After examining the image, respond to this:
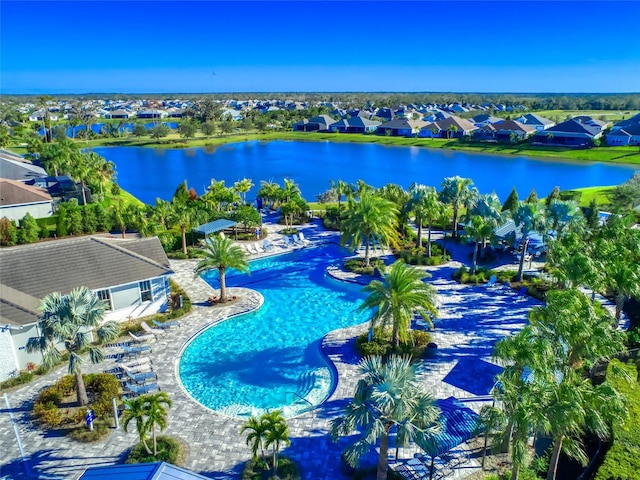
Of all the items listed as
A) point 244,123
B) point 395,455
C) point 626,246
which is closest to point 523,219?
point 626,246

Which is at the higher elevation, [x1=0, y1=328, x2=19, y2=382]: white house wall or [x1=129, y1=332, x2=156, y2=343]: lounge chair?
[x1=0, y1=328, x2=19, y2=382]: white house wall

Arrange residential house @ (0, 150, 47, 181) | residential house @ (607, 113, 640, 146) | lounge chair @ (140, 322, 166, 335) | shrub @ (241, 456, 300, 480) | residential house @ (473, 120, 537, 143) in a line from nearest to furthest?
shrub @ (241, 456, 300, 480) → lounge chair @ (140, 322, 166, 335) → residential house @ (0, 150, 47, 181) → residential house @ (607, 113, 640, 146) → residential house @ (473, 120, 537, 143)

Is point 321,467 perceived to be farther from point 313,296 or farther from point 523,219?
point 523,219

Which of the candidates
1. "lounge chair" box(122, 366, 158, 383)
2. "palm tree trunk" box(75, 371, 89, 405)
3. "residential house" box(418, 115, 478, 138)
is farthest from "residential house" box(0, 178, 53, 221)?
"residential house" box(418, 115, 478, 138)

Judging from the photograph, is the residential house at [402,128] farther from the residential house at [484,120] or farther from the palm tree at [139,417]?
the palm tree at [139,417]

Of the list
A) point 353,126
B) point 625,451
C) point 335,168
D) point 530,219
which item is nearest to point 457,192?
point 530,219

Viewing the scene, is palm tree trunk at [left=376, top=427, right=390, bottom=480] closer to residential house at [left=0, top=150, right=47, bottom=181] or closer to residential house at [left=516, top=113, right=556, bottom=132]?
residential house at [left=0, top=150, right=47, bottom=181]

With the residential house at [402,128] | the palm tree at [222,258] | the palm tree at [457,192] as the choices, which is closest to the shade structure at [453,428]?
the palm tree at [222,258]
